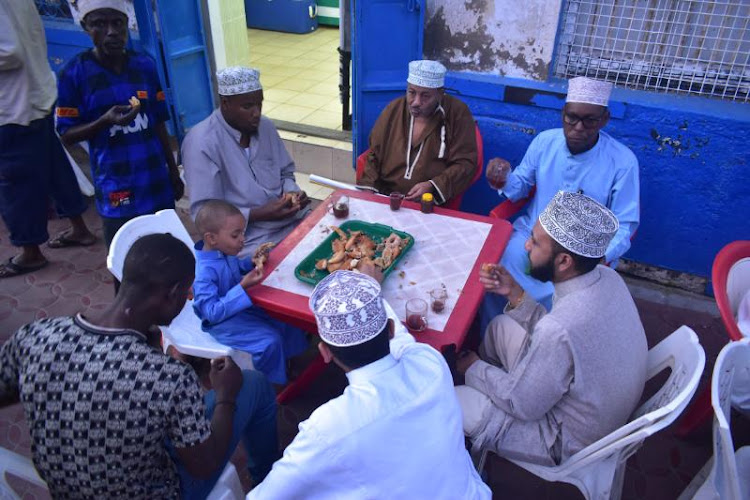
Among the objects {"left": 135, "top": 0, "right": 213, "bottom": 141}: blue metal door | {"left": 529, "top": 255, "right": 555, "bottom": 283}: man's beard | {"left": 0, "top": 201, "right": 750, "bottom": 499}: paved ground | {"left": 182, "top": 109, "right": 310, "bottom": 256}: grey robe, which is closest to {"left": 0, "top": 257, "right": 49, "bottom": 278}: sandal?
{"left": 0, "top": 201, "right": 750, "bottom": 499}: paved ground

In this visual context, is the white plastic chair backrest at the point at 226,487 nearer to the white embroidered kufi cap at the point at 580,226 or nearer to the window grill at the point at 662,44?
the white embroidered kufi cap at the point at 580,226

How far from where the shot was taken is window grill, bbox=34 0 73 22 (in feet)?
17.8

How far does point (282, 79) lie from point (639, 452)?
647 centimetres

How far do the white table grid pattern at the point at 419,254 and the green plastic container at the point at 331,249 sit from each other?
38mm

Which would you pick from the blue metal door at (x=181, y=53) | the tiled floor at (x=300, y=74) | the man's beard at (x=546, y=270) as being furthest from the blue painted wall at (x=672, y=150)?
the blue metal door at (x=181, y=53)

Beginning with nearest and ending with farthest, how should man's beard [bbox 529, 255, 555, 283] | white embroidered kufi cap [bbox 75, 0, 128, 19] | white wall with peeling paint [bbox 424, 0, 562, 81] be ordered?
man's beard [bbox 529, 255, 555, 283]
white embroidered kufi cap [bbox 75, 0, 128, 19]
white wall with peeling paint [bbox 424, 0, 562, 81]

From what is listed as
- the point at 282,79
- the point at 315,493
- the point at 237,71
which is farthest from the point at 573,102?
the point at 282,79

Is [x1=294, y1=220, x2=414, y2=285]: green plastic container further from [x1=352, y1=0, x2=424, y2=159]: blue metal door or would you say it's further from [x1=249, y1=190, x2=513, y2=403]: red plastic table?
[x1=352, y1=0, x2=424, y2=159]: blue metal door

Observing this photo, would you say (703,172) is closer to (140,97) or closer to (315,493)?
(315,493)

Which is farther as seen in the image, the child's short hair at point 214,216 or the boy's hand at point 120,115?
the boy's hand at point 120,115

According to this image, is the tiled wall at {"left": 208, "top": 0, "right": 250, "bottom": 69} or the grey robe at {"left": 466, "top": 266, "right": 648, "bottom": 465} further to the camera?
the tiled wall at {"left": 208, "top": 0, "right": 250, "bottom": 69}

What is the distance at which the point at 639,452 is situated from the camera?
295 centimetres

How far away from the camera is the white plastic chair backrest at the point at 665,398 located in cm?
187

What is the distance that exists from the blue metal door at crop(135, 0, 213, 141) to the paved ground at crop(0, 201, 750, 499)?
147 cm
